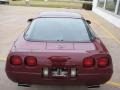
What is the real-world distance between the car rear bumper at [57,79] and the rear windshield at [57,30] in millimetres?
866

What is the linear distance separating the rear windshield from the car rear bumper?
866 mm

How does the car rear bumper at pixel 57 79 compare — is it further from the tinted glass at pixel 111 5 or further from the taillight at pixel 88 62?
the tinted glass at pixel 111 5

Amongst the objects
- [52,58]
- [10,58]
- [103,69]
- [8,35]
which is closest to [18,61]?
[10,58]

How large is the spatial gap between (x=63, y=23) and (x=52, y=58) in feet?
4.56

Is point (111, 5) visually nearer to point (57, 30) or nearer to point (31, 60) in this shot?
point (57, 30)

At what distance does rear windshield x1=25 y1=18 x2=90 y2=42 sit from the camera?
19.5ft

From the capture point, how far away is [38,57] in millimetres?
5250

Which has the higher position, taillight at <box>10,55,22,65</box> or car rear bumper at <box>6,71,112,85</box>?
taillight at <box>10,55,22,65</box>

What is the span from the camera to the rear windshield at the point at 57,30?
5.94 metres

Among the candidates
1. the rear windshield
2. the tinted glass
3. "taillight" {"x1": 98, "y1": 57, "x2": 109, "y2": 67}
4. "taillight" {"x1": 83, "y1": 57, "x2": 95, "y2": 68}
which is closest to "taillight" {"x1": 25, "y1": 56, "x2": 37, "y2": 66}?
the rear windshield

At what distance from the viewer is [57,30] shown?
6176 millimetres

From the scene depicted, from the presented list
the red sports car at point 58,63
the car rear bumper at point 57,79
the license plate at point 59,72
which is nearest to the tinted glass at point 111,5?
the red sports car at point 58,63

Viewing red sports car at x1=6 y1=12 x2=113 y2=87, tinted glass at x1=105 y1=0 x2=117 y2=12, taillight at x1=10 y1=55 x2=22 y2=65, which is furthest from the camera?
tinted glass at x1=105 y1=0 x2=117 y2=12

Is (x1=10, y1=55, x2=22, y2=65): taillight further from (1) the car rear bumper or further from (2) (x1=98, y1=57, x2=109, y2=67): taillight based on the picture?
(2) (x1=98, y1=57, x2=109, y2=67): taillight
